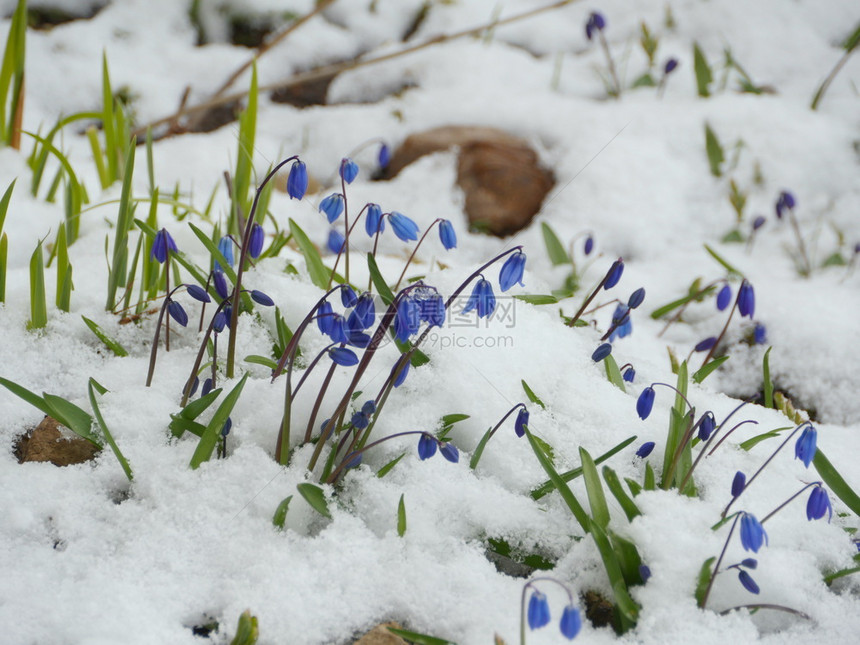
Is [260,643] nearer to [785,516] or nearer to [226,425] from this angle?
[226,425]

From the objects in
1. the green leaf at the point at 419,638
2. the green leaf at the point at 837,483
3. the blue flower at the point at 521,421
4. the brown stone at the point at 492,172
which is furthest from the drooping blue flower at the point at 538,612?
the brown stone at the point at 492,172

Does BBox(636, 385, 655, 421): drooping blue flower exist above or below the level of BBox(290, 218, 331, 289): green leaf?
above

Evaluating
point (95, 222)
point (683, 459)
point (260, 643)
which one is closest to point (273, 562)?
point (260, 643)

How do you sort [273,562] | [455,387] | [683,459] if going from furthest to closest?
[455,387] < [683,459] < [273,562]

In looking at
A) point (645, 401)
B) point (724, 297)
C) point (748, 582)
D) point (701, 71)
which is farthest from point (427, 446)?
point (701, 71)

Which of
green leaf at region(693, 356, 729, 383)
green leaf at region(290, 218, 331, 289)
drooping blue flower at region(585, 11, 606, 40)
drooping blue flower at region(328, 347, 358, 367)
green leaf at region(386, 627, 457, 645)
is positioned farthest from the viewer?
drooping blue flower at region(585, 11, 606, 40)

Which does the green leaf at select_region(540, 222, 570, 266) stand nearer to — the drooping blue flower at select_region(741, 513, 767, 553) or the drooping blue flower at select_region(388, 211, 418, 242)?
the drooping blue flower at select_region(388, 211, 418, 242)

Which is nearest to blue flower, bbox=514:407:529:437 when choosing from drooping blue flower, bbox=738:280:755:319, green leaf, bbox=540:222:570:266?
drooping blue flower, bbox=738:280:755:319
